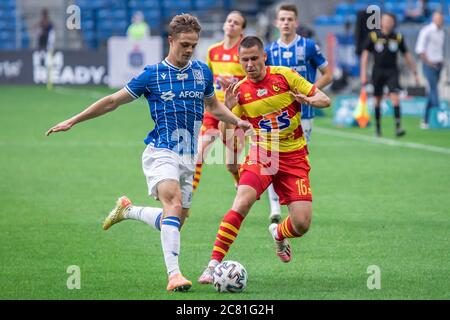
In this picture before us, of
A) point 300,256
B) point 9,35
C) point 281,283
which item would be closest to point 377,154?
point 300,256

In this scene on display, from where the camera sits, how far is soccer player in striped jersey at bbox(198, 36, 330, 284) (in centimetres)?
934

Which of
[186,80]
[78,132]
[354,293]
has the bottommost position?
[78,132]

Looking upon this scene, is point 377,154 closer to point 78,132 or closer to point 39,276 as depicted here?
point 78,132

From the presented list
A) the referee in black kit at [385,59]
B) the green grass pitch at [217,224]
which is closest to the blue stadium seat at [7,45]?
the green grass pitch at [217,224]

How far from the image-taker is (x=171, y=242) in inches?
341

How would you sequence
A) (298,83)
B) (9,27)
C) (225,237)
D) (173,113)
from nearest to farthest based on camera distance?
(225,237) → (173,113) → (298,83) → (9,27)

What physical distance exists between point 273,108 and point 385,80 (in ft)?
41.3

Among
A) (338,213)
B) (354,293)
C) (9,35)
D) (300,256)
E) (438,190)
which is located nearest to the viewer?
(354,293)

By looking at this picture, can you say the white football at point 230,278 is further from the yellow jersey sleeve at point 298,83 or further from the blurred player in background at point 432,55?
the blurred player in background at point 432,55

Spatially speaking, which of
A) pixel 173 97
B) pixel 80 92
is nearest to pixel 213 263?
pixel 173 97

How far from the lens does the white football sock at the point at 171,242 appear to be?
28.1 feet

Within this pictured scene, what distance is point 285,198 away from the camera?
9.55m

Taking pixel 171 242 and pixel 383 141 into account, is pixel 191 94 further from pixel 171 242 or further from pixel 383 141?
pixel 383 141
